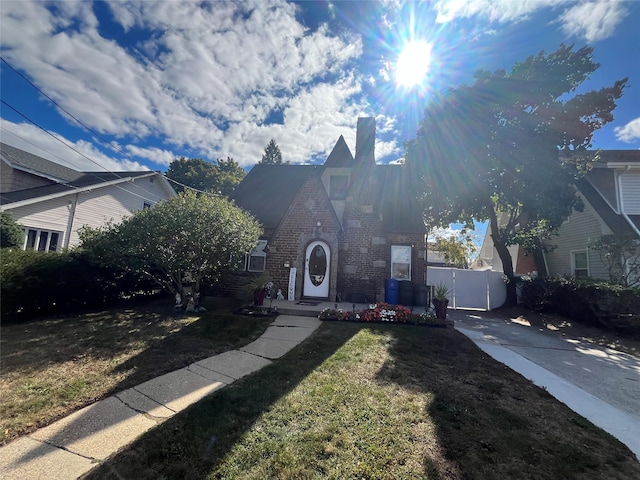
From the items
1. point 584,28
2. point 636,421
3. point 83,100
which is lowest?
point 636,421

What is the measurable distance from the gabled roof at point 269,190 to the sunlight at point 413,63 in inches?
227

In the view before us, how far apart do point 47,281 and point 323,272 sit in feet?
28.3

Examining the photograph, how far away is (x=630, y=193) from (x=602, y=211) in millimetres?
2075

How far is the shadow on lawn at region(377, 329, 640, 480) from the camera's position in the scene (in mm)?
2623

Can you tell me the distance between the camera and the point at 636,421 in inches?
145

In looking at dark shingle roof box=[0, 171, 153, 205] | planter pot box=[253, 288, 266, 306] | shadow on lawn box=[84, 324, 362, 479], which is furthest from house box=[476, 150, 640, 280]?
dark shingle roof box=[0, 171, 153, 205]

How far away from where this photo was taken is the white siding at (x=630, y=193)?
42.5 feet

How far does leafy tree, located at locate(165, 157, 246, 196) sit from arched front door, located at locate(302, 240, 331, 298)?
1058 inches

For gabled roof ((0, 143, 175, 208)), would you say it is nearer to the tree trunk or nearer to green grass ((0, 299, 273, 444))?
green grass ((0, 299, 273, 444))

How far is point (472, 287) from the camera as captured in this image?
13.8 m

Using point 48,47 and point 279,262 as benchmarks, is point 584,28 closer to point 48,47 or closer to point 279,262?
point 279,262

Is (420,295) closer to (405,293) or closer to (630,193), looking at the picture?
(405,293)

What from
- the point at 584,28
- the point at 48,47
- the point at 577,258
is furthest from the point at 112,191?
the point at 577,258

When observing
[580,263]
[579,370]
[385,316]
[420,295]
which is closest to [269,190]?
[420,295]
